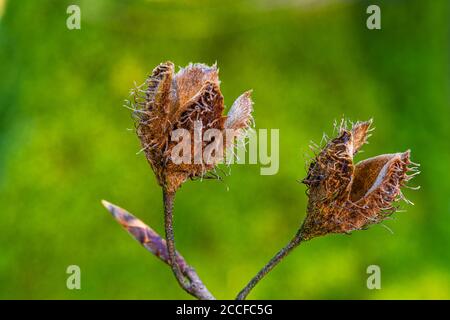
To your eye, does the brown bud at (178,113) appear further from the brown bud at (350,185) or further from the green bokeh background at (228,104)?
the green bokeh background at (228,104)

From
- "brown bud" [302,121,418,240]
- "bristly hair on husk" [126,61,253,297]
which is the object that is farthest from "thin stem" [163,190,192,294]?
"brown bud" [302,121,418,240]

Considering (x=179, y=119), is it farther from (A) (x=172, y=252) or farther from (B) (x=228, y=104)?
(B) (x=228, y=104)

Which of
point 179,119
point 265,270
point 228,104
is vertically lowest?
point 265,270

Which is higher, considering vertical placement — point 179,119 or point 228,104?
point 228,104

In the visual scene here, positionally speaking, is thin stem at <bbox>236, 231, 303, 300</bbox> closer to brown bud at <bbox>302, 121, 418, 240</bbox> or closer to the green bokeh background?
brown bud at <bbox>302, 121, 418, 240</bbox>

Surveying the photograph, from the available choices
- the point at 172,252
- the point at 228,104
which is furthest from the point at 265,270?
the point at 228,104

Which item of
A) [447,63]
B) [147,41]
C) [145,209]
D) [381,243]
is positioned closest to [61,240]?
[145,209]
